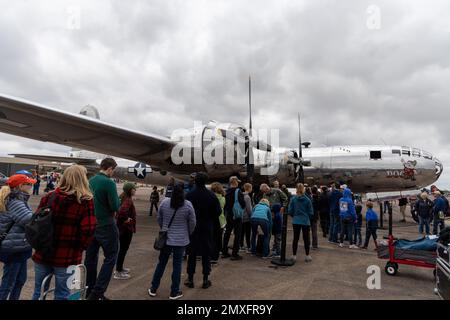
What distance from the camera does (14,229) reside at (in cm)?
300

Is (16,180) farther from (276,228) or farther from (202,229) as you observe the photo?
(276,228)

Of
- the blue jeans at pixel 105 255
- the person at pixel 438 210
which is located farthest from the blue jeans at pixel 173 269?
the person at pixel 438 210

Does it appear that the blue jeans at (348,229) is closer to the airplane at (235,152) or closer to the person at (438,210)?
the airplane at (235,152)

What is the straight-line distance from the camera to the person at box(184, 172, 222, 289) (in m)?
4.52

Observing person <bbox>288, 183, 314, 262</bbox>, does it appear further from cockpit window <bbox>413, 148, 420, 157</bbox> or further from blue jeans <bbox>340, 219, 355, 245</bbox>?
cockpit window <bbox>413, 148, 420, 157</bbox>

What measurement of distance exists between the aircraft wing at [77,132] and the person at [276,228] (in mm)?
5626

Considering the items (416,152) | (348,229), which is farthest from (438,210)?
(348,229)

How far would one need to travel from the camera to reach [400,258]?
5.24 m

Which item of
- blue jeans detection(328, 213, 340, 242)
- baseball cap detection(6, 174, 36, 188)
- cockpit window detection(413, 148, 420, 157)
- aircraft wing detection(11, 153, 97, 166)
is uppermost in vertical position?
cockpit window detection(413, 148, 420, 157)

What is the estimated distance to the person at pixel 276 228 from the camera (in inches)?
267

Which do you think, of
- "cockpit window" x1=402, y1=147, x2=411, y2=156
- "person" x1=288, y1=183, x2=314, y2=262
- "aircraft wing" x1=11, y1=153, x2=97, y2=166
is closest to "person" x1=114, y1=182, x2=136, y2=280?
"person" x1=288, y1=183, x2=314, y2=262

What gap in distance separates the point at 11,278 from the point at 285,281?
4.12 metres
